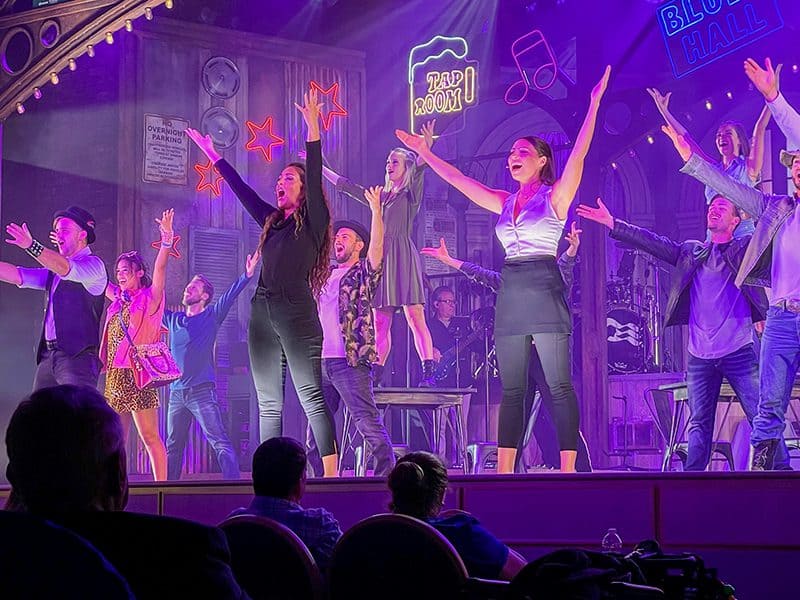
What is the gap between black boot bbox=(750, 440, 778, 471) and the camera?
673cm

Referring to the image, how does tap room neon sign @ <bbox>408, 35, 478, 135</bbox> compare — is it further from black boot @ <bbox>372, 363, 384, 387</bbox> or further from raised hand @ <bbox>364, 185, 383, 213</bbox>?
black boot @ <bbox>372, 363, 384, 387</bbox>

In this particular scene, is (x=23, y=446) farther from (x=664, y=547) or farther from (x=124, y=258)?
(x=124, y=258)

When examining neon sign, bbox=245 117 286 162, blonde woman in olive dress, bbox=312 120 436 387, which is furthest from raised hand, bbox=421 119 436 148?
neon sign, bbox=245 117 286 162

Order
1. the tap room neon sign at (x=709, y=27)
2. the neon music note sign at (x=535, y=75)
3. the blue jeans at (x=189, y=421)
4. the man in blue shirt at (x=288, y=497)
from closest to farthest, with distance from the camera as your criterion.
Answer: the man in blue shirt at (x=288, y=497), the tap room neon sign at (x=709, y=27), the neon music note sign at (x=535, y=75), the blue jeans at (x=189, y=421)

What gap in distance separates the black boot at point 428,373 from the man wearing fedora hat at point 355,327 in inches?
40.5

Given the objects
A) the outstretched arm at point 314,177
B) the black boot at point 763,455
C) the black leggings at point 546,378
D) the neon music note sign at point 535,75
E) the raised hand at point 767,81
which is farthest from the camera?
the neon music note sign at point 535,75

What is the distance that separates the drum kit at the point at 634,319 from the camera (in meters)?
13.0

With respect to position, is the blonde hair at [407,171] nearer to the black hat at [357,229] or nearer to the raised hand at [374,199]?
the raised hand at [374,199]

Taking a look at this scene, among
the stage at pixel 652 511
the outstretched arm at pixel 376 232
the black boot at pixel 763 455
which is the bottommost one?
the stage at pixel 652 511

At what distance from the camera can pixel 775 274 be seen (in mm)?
6930

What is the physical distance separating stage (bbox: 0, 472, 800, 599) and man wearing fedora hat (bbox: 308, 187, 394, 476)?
163 centimetres

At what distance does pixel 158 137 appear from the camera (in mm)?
10781

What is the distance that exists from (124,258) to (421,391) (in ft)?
8.64

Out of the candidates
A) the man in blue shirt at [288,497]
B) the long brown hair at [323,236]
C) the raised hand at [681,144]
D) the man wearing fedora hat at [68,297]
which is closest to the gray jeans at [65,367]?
the man wearing fedora hat at [68,297]
